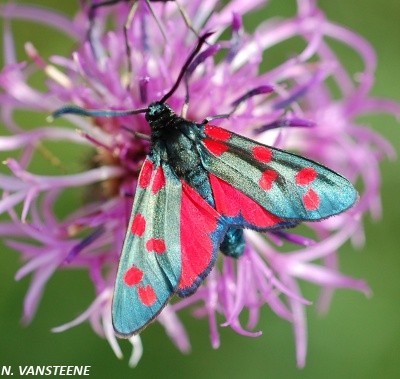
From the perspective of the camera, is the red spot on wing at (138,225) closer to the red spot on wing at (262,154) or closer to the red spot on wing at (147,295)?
the red spot on wing at (147,295)

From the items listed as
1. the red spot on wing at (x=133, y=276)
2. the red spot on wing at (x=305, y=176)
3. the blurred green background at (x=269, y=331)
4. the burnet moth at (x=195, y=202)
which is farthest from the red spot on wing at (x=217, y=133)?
the blurred green background at (x=269, y=331)

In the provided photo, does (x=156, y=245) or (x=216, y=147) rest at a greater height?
(x=216, y=147)

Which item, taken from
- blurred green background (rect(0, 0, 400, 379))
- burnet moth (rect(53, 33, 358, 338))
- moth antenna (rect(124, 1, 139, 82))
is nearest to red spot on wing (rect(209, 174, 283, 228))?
burnet moth (rect(53, 33, 358, 338))

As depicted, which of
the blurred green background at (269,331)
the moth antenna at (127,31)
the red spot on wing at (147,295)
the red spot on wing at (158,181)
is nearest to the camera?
the red spot on wing at (147,295)

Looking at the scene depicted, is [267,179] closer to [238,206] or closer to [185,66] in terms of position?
[238,206]

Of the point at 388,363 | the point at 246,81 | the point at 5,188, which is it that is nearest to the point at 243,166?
the point at 246,81

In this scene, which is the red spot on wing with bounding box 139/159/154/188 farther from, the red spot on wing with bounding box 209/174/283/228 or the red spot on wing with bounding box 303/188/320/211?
the red spot on wing with bounding box 303/188/320/211

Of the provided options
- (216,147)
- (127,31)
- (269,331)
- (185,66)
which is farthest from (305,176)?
(269,331)
